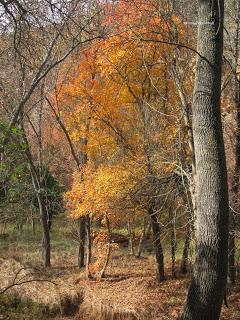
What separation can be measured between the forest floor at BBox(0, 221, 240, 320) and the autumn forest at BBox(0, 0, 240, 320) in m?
0.06

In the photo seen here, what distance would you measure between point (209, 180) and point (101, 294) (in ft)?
37.9

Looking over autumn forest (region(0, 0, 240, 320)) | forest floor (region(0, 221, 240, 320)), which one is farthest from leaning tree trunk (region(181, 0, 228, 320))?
forest floor (region(0, 221, 240, 320))

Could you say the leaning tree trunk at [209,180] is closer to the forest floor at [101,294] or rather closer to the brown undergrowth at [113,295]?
the forest floor at [101,294]

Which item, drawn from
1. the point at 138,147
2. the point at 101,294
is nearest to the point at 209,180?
the point at 138,147

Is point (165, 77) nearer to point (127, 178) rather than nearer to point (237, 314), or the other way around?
point (127, 178)

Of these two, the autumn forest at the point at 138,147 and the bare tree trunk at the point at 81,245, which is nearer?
the autumn forest at the point at 138,147

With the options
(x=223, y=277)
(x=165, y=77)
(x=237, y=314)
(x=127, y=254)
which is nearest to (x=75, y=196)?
(x=165, y=77)

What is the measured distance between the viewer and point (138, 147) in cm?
1506

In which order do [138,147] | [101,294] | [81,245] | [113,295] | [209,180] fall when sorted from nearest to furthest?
[209,180] < [113,295] < [101,294] < [138,147] < [81,245]

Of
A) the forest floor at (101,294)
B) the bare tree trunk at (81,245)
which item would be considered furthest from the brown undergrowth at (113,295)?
the bare tree trunk at (81,245)

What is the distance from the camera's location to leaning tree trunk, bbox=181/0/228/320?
432 centimetres

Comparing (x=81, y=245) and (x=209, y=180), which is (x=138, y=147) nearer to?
Answer: (x=81, y=245)

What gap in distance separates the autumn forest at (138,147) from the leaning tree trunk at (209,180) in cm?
1

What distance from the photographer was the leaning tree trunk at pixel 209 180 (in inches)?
170
